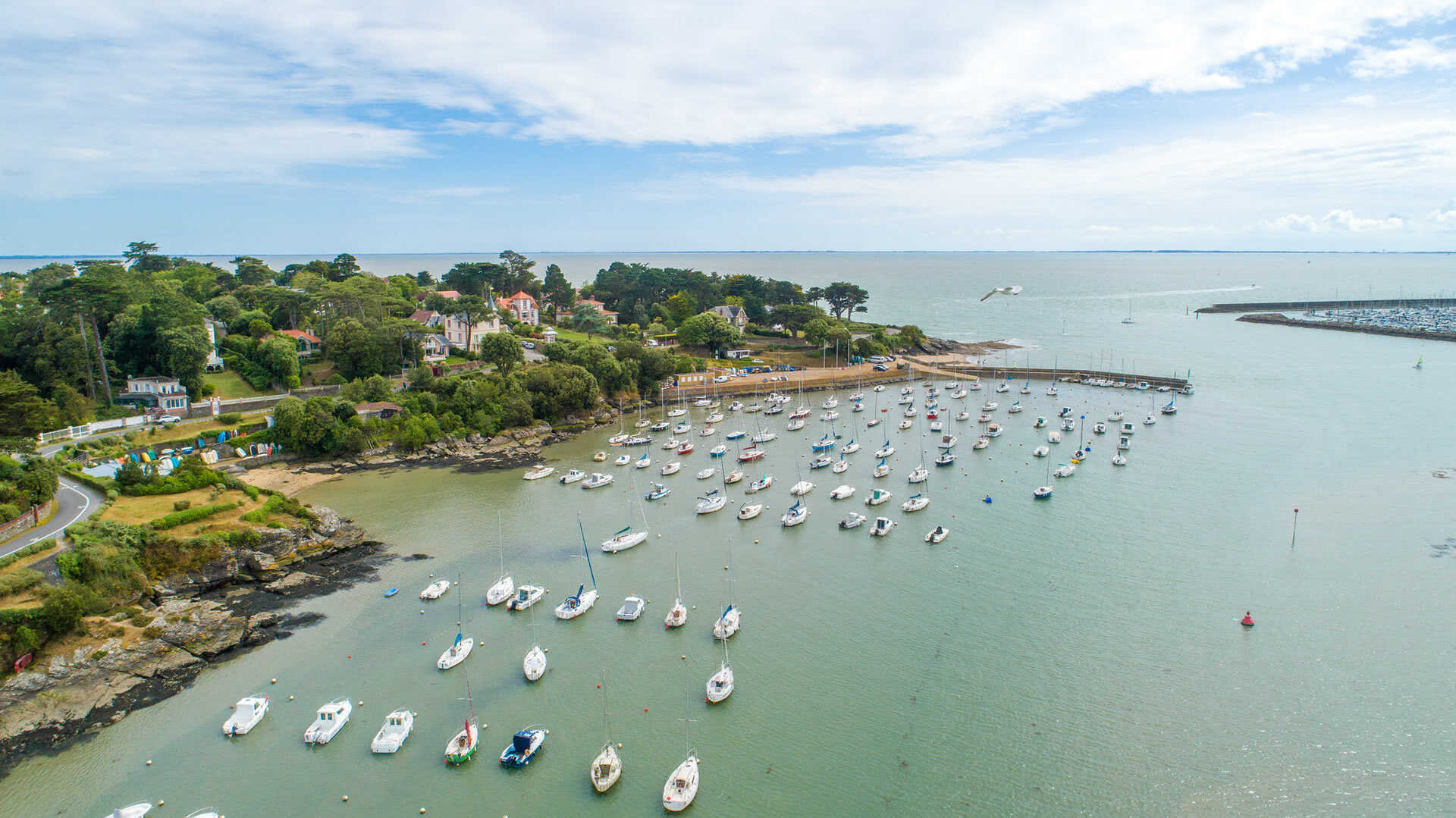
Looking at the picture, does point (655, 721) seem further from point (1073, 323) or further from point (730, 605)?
point (1073, 323)

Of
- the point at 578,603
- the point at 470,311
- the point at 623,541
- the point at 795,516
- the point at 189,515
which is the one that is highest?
the point at 470,311

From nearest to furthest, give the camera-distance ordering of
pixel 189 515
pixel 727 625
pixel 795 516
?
1. pixel 727 625
2. pixel 189 515
3. pixel 795 516

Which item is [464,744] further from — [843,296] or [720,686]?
[843,296]

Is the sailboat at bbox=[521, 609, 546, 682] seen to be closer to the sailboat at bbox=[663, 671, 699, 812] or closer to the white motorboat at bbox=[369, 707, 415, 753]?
the white motorboat at bbox=[369, 707, 415, 753]

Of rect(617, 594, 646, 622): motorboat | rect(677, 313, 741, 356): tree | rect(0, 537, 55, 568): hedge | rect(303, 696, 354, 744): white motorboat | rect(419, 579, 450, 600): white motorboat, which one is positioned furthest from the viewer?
rect(677, 313, 741, 356): tree

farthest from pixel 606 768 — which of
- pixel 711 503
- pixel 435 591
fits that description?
pixel 711 503

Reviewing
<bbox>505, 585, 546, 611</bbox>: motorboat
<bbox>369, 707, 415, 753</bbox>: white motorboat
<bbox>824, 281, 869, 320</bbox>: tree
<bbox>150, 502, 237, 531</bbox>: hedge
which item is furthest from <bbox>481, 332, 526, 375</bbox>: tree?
<bbox>824, 281, 869, 320</bbox>: tree

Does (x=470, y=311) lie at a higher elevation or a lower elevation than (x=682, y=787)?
higher
